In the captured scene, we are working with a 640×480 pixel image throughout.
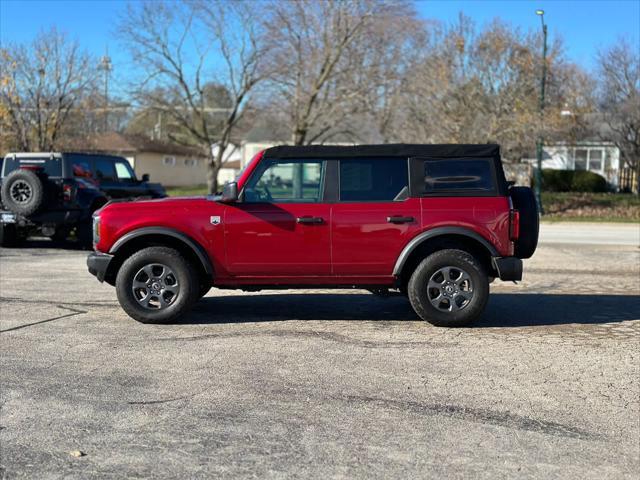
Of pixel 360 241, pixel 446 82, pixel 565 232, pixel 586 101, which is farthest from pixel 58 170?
pixel 586 101

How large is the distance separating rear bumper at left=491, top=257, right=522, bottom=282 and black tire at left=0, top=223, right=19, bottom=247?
1050 centimetres

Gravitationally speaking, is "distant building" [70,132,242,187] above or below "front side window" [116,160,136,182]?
above

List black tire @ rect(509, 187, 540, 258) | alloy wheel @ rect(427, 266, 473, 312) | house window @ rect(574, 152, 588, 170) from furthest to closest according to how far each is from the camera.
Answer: house window @ rect(574, 152, 588, 170) → black tire @ rect(509, 187, 540, 258) → alloy wheel @ rect(427, 266, 473, 312)

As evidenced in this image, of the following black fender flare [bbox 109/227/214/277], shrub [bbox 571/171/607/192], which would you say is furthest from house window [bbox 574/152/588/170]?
black fender flare [bbox 109/227/214/277]

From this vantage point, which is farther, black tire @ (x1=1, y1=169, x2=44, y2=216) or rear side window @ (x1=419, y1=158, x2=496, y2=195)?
black tire @ (x1=1, y1=169, x2=44, y2=216)

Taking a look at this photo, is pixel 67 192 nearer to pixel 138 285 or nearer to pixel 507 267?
pixel 138 285

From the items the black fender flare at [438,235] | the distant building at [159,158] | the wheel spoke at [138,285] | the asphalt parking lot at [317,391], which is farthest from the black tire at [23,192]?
the distant building at [159,158]

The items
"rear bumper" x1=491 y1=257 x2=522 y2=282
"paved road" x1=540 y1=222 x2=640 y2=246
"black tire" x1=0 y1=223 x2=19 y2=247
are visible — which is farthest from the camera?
"paved road" x1=540 y1=222 x2=640 y2=246

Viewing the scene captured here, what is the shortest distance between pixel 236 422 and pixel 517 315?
14.5ft

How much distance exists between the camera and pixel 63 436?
4285mm

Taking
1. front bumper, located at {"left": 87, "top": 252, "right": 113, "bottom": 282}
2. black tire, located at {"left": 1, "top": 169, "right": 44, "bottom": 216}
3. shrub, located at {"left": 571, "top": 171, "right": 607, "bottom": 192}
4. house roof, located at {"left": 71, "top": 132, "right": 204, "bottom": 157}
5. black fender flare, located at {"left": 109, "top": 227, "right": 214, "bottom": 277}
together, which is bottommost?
front bumper, located at {"left": 87, "top": 252, "right": 113, "bottom": 282}

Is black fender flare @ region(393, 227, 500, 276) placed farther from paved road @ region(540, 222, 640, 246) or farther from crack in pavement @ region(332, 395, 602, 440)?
paved road @ region(540, 222, 640, 246)

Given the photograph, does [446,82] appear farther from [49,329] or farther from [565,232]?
[49,329]

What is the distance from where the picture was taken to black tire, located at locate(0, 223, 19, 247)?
14131 mm
